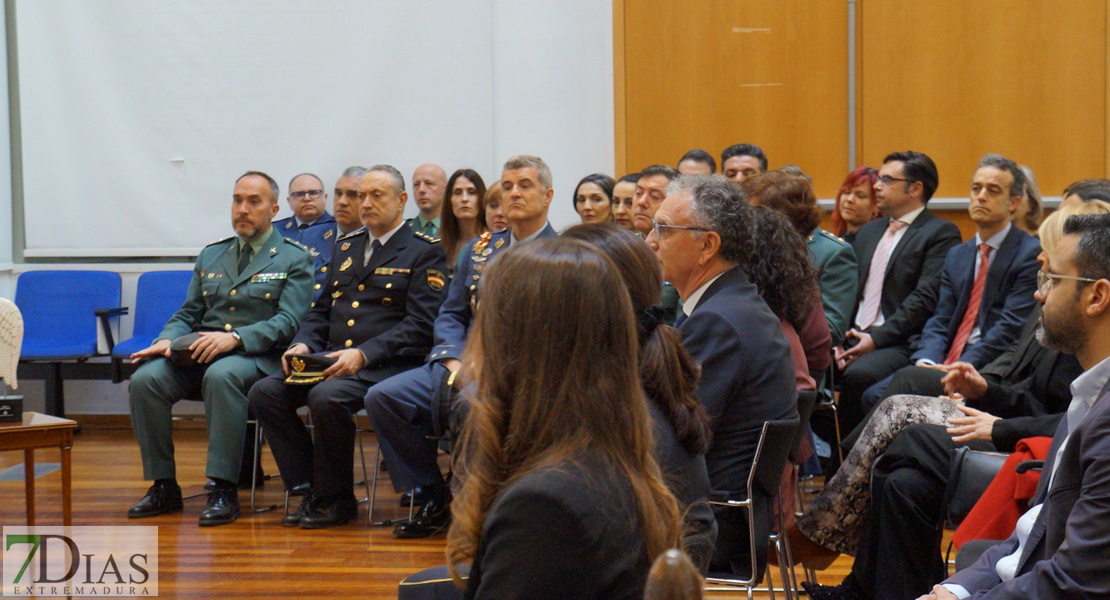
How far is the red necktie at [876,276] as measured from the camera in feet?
16.2

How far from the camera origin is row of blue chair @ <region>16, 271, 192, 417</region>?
6.25m

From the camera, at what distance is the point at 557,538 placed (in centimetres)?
119

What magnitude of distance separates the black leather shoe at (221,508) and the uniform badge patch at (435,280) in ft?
4.02

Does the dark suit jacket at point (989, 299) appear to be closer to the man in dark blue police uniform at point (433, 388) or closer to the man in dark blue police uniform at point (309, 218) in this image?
the man in dark blue police uniform at point (433, 388)

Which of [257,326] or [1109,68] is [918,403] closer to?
[257,326]

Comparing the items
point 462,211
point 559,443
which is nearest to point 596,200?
point 462,211

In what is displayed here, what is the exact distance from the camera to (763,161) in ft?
17.9

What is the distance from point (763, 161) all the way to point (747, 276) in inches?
107

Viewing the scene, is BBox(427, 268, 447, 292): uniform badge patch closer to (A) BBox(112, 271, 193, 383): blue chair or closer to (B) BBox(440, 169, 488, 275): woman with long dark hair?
(B) BBox(440, 169, 488, 275): woman with long dark hair

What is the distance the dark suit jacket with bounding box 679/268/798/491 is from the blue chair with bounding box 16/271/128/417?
15.5 ft

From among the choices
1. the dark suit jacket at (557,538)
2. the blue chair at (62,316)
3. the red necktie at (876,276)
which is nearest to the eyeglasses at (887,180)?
the red necktie at (876,276)

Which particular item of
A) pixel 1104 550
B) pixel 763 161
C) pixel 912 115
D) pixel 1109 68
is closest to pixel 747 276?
pixel 1104 550

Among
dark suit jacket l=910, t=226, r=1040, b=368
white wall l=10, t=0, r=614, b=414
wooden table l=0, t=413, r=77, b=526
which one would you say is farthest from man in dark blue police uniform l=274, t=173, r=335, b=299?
dark suit jacket l=910, t=226, r=1040, b=368

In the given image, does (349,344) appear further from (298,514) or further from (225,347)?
(298,514)
